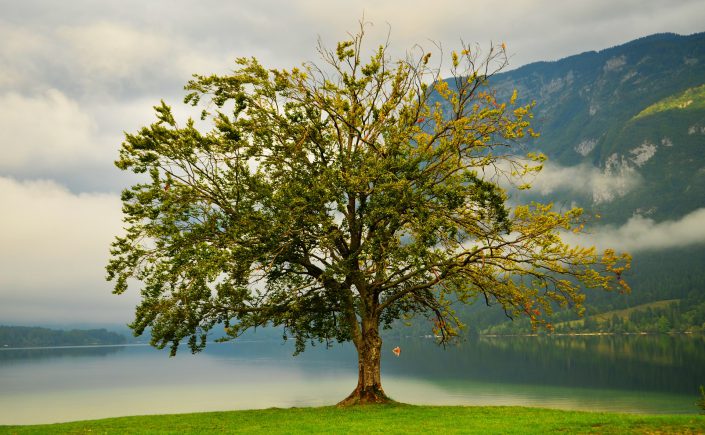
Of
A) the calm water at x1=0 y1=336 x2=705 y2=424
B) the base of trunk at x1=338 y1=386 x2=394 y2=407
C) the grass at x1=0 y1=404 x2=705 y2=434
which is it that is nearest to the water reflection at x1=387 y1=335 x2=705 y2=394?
the calm water at x1=0 y1=336 x2=705 y2=424

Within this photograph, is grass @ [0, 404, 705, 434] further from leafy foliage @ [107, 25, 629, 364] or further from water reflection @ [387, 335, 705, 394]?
water reflection @ [387, 335, 705, 394]

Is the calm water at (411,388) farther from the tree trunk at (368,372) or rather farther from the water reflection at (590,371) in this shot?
the tree trunk at (368,372)

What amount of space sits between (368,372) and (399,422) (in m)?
7.57

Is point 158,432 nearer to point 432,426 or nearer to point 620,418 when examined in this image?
point 432,426

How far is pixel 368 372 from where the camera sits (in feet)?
107

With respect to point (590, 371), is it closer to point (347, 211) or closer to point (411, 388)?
point (411, 388)

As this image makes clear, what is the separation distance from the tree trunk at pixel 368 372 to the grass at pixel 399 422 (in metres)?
1.59

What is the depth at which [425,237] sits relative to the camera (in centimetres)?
2819

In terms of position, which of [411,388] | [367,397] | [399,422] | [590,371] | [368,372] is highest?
[368,372]

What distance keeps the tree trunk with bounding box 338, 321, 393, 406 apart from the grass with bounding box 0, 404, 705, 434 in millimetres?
1586

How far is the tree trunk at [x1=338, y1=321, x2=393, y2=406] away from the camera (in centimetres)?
3241

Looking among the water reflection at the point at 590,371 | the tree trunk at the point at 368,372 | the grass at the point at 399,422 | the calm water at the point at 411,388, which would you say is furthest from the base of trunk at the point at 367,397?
the water reflection at the point at 590,371

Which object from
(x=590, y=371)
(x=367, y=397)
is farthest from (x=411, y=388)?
(x=367, y=397)

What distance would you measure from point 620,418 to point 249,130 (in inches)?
884
